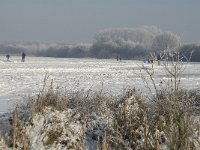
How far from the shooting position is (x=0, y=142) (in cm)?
657

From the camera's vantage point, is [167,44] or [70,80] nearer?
[167,44]

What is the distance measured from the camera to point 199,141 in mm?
6434

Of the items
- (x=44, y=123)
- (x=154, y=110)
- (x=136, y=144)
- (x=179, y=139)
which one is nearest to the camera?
(x=179, y=139)

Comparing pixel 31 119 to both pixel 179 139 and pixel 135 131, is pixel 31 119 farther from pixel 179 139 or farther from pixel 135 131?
pixel 179 139

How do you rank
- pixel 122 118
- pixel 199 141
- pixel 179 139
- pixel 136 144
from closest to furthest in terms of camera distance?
pixel 179 139, pixel 199 141, pixel 136 144, pixel 122 118

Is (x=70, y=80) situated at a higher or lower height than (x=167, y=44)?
lower

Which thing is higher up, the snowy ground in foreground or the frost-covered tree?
the frost-covered tree

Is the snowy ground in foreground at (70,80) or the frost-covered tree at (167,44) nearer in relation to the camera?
the frost-covered tree at (167,44)

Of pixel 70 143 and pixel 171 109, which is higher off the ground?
pixel 171 109

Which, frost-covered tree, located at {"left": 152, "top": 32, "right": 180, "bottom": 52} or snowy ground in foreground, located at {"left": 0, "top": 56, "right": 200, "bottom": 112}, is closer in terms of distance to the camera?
frost-covered tree, located at {"left": 152, "top": 32, "right": 180, "bottom": 52}

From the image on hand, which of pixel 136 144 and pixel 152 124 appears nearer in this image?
pixel 136 144

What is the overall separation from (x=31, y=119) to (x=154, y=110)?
3.22 m

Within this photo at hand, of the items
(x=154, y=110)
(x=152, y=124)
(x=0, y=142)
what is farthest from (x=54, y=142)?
(x=154, y=110)

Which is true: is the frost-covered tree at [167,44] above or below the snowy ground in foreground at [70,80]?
above
